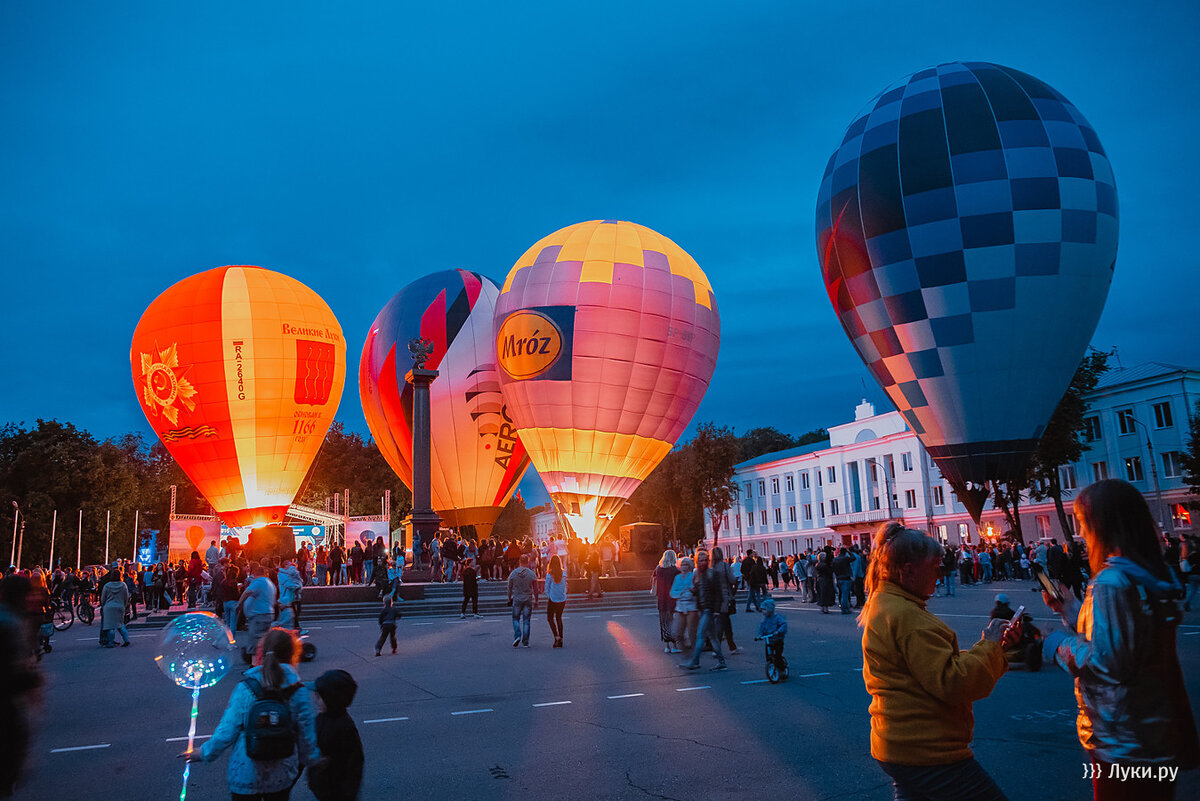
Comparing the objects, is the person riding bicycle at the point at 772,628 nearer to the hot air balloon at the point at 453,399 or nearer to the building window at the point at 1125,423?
the hot air balloon at the point at 453,399

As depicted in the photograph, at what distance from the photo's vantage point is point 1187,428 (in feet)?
152

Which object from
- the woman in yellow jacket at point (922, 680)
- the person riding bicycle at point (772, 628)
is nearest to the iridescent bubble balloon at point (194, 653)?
the woman in yellow jacket at point (922, 680)

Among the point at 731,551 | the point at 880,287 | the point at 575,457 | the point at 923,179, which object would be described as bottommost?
the point at 731,551

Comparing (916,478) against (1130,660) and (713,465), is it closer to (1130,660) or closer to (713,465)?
(713,465)

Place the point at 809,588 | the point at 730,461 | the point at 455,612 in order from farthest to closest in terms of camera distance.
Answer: the point at 730,461
the point at 809,588
the point at 455,612

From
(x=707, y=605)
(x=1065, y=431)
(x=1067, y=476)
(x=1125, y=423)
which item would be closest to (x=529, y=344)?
(x=707, y=605)

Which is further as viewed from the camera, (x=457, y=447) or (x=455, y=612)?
(x=457, y=447)

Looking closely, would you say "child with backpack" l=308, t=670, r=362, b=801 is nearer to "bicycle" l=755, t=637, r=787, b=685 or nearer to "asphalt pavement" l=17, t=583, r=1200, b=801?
"asphalt pavement" l=17, t=583, r=1200, b=801

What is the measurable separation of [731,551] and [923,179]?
210 ft

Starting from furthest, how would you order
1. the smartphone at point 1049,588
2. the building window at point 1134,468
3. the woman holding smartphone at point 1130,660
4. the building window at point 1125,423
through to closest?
the building window at point 1125,423 < the building window at point 1134,468 < the smartphone at point 1049,588 < the woman holding smartphone at point 1130,660

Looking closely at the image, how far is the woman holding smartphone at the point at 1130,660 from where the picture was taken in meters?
3.07

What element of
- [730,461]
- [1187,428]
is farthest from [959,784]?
[730,461]

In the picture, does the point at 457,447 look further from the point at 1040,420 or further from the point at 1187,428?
the point at 1187,428

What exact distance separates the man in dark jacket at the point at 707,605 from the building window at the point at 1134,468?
46.3 m
